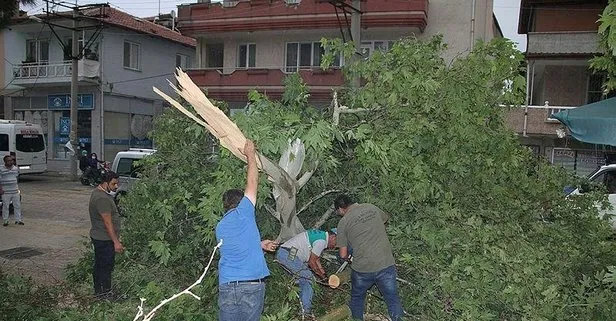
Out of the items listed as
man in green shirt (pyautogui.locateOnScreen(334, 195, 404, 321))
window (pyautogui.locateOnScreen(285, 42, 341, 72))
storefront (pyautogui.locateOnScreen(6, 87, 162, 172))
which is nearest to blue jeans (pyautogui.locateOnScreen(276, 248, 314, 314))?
man in green shirt (pyautogui.locateOnScreen(334, 195, 404, 321))

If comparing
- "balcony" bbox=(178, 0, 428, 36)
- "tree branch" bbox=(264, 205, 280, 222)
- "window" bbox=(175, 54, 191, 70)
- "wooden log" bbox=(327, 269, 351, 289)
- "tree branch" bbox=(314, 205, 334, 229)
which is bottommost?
"wooden log" bbox=(327, 269, 351, 289)

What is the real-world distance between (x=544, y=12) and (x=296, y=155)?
17497 millimetres

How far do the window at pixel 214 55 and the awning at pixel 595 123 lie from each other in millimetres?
19965

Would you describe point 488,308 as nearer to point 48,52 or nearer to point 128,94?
point 128,94

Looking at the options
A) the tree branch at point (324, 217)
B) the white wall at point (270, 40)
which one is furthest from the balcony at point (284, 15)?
the tree branch at point (324, 217)

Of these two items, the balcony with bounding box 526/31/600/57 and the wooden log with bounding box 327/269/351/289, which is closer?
the wooden log with bounding box 327/269/351/289

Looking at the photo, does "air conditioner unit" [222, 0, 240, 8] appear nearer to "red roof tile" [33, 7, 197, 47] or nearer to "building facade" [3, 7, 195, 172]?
"red roof tile" [33, 7, 197, 47]

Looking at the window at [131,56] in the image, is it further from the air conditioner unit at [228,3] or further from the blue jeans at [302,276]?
the blue jeans at [302,276]

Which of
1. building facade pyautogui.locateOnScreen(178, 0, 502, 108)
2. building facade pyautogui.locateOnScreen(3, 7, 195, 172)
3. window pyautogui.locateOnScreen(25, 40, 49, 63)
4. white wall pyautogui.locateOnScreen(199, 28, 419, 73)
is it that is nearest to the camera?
building facade pyautogui.locateOnScreen(178, 0, 502, 108)

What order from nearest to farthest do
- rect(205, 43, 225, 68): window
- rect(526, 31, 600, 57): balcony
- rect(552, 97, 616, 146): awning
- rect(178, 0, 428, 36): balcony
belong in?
1. rect(552, 97, 616, 146): awning
2. rect(526, 31, 600, 57): balcony
3. rect(178, 0, 428, 36): balcony
4. rect(205, 43, 225, 68): window

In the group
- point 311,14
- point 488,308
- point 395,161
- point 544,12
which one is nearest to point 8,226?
point 395,161

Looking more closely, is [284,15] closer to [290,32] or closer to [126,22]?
[290,32]

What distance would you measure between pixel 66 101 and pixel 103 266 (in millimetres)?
22478

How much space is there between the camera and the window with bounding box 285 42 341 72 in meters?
21.5
